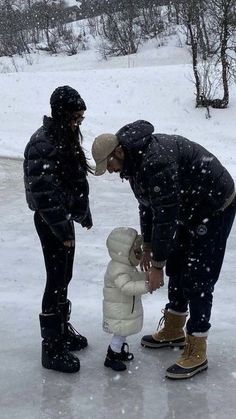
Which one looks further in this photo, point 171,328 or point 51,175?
point 171,328

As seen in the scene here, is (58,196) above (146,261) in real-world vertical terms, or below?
above

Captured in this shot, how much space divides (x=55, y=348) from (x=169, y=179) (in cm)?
124

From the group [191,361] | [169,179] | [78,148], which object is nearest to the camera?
[169,179]

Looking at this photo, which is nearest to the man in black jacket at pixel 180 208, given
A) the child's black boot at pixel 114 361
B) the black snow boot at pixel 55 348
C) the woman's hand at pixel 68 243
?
the child's black boot at pixel 114 361

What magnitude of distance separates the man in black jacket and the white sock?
30 centimetres

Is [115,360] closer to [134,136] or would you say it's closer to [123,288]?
[123,288]

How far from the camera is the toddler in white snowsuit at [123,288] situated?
10.4 ft

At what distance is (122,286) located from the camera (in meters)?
3.15

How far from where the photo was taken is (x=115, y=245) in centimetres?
321

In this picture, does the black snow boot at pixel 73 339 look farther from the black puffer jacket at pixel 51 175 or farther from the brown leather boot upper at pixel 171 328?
the black puffer jacket at pixel 51 175

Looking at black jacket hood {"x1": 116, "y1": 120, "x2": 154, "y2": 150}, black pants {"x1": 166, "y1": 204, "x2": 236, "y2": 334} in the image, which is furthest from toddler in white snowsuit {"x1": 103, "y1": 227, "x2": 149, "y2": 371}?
black jacket hood {"x1": 116, "y1": 120, "x2": 154, "y2": 150}

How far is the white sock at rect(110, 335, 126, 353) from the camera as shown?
3.30 metres

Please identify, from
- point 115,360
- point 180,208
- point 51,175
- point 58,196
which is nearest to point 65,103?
point 51,175

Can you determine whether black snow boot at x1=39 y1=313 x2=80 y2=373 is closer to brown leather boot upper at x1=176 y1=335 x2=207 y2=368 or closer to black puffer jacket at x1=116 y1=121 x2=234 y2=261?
brown leather boot upper at x1=176 y1=335 x2=207 y2=368
